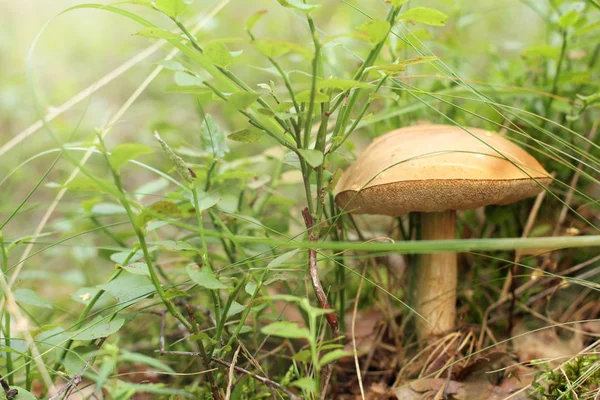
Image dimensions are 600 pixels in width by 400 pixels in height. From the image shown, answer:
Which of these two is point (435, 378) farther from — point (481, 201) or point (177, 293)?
point (177, 293)

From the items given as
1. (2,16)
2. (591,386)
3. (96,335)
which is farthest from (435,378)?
(2,16)

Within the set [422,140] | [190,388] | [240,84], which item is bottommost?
[190,388]

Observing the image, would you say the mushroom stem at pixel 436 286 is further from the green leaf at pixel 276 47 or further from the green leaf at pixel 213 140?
the green leaf at pixel 276 47

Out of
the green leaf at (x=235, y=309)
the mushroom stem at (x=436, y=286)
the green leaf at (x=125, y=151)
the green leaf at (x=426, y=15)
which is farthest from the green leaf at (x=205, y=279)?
the mushroom stem at (x=436, y=286)

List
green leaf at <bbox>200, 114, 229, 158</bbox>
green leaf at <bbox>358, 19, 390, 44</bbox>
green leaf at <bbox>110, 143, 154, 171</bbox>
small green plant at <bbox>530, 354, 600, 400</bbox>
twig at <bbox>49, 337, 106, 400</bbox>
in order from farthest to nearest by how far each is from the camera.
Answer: green leaf at <bbox>200, 114, 229, 158</bbox> → small green plant at <bbox>530, 354, 600, 400</bbox> → twig at <bbox>49, 337, 106, 400</bbox> → green leaf at <bbox>358, 19, 390, 44</bbox> → green leaf at <bbox>110, 143, 154, 171</bbox>

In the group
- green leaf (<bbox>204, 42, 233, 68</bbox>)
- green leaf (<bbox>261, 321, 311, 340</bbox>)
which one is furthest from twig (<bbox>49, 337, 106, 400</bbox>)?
green leaf (<bbox>204, 42, 233, 68</bbox>)

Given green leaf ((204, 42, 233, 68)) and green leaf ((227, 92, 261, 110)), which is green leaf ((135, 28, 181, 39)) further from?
green leaf ((227, 92, 261, 110))
